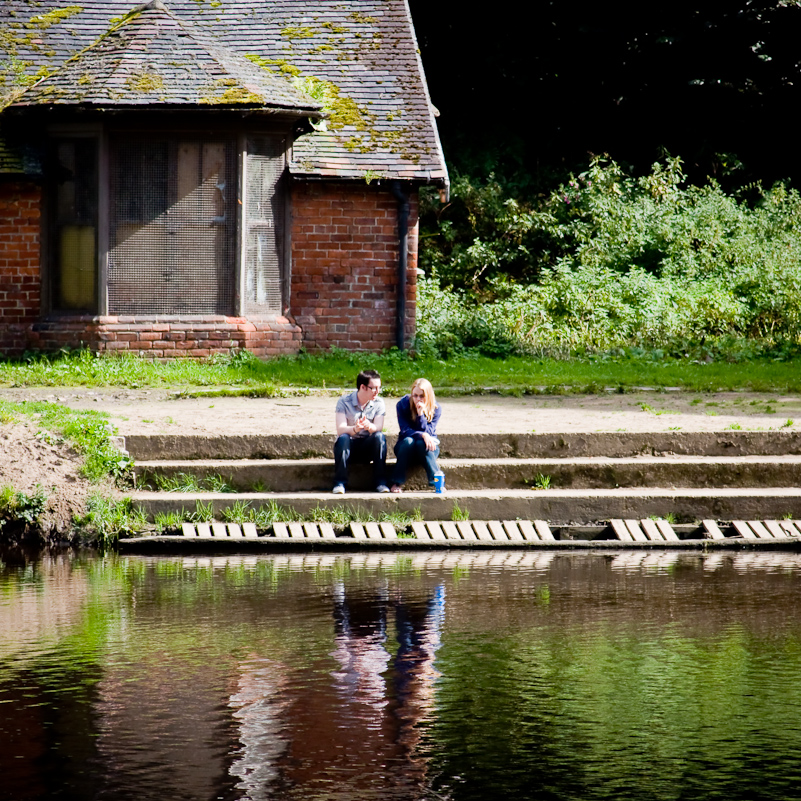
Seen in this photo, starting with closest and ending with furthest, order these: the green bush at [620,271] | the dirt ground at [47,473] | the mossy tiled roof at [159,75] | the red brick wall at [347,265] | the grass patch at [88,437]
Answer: the dirt ground at [47,473], the grass patch at [88,437], the mossy tiled roof at [159,75], the red brick wall at [347,265], the green bush at [620,271]

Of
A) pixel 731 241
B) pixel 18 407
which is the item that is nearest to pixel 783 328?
pixel 731 241

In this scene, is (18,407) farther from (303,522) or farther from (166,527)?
(303,522)

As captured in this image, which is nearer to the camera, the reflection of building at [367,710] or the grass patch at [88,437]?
the reflection of building at [367,710]

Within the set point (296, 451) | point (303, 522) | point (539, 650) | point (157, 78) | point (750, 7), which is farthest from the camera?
point (750, 7)

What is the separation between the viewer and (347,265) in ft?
58.4

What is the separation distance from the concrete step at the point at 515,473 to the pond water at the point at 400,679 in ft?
5.22

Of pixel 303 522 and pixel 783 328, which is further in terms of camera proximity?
pixel 783 328

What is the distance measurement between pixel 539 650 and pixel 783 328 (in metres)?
13.6

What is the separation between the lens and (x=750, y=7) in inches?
1003

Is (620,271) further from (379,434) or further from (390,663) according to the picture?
(390,663)

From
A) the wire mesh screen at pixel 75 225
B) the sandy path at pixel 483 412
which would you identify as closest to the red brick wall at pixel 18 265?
the wire mesh screen at pixel 75 225

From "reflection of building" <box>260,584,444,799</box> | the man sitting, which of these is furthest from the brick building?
"reflection of building" <box>260,584,444,799</box>

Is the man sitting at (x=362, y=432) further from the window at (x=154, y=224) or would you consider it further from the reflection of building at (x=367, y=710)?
the window at (x=154, y=224)

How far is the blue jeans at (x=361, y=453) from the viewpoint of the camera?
34.3 ft
